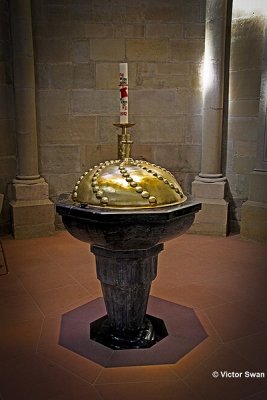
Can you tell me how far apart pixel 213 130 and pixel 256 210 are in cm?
115

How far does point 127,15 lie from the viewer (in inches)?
208

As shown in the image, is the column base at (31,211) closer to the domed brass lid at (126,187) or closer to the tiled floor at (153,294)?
the tiled floor at (153,294)

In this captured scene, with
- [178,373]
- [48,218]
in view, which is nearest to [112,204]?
[178,373]

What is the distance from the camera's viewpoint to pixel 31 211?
5.20m

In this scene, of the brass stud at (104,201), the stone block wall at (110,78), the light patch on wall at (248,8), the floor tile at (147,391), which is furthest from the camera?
the stone block wall at (110,78)

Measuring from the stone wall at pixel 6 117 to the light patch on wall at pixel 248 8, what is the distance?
2758mm

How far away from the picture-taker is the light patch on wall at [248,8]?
4.83 metres

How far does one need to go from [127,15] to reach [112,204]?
3.79 metres

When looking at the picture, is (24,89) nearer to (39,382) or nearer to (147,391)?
(39,382)

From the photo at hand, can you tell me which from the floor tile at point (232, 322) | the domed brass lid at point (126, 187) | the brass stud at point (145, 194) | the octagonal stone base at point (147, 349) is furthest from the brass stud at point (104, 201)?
the floor tile at point (232, 322)

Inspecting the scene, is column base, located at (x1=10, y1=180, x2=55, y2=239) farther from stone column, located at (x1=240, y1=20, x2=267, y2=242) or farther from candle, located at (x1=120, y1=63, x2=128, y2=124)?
candle, located at (x1=120, y1=63, x2=128, y2=124)

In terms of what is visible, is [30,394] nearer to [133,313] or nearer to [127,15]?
[133,313]

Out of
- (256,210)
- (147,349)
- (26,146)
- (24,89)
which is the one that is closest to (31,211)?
(26,146)

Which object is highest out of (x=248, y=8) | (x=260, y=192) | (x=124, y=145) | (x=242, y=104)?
(x=248, y=8)
